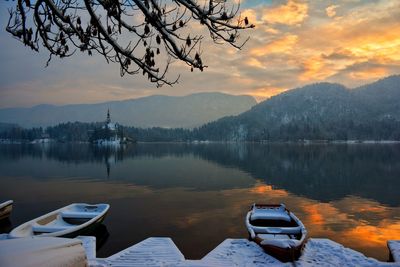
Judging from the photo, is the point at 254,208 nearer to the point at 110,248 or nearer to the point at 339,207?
the point at 110,248

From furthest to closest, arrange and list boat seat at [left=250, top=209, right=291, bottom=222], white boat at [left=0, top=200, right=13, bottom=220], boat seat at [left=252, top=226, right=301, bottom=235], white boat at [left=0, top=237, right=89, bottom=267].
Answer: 1. white boat at [left=0, top=200, right=13, bottom=220]
2. boat seat at [left=250, top=209, right=291, bottom=222]
3. boat seat at [left=252, top=226, right=301, bottom=235]
4. white boat at [left=0, top=237, right=89, bottom=267]

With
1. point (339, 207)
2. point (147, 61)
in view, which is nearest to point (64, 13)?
point (147, 61)

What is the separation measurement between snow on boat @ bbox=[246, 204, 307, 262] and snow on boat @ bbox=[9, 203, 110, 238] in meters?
10.8

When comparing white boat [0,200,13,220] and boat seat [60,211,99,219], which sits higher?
boat seat [60,211,99,219]

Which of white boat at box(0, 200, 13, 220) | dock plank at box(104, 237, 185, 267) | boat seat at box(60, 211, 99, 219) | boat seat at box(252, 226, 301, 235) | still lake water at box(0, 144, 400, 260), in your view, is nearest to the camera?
dock plank at box(104, 237, 185, 267)

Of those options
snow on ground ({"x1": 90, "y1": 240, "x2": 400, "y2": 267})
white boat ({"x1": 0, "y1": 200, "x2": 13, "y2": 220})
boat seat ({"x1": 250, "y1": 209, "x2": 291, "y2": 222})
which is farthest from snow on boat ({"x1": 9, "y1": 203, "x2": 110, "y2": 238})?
boat seat ({"x1": 250, "y1": 209, "x2": 291, "y2": 222})

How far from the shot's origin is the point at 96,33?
7.93 meters

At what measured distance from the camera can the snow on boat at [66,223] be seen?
19.8m

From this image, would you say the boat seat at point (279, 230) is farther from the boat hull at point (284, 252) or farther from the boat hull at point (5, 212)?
the boat hull at point (5, 212)

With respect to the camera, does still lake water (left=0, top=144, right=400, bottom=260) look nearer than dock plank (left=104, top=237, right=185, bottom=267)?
No

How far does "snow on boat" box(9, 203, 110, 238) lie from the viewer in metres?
19.8

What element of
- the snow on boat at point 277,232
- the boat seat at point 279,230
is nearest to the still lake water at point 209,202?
the snow on boat at point 277,232

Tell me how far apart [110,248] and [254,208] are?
11.6 meters

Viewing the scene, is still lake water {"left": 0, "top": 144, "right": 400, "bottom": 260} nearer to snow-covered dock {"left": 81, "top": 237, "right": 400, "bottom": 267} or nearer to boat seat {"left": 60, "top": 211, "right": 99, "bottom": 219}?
boat seat {"left": 60, "top": 211, "right": 99, "bottom": 219}
